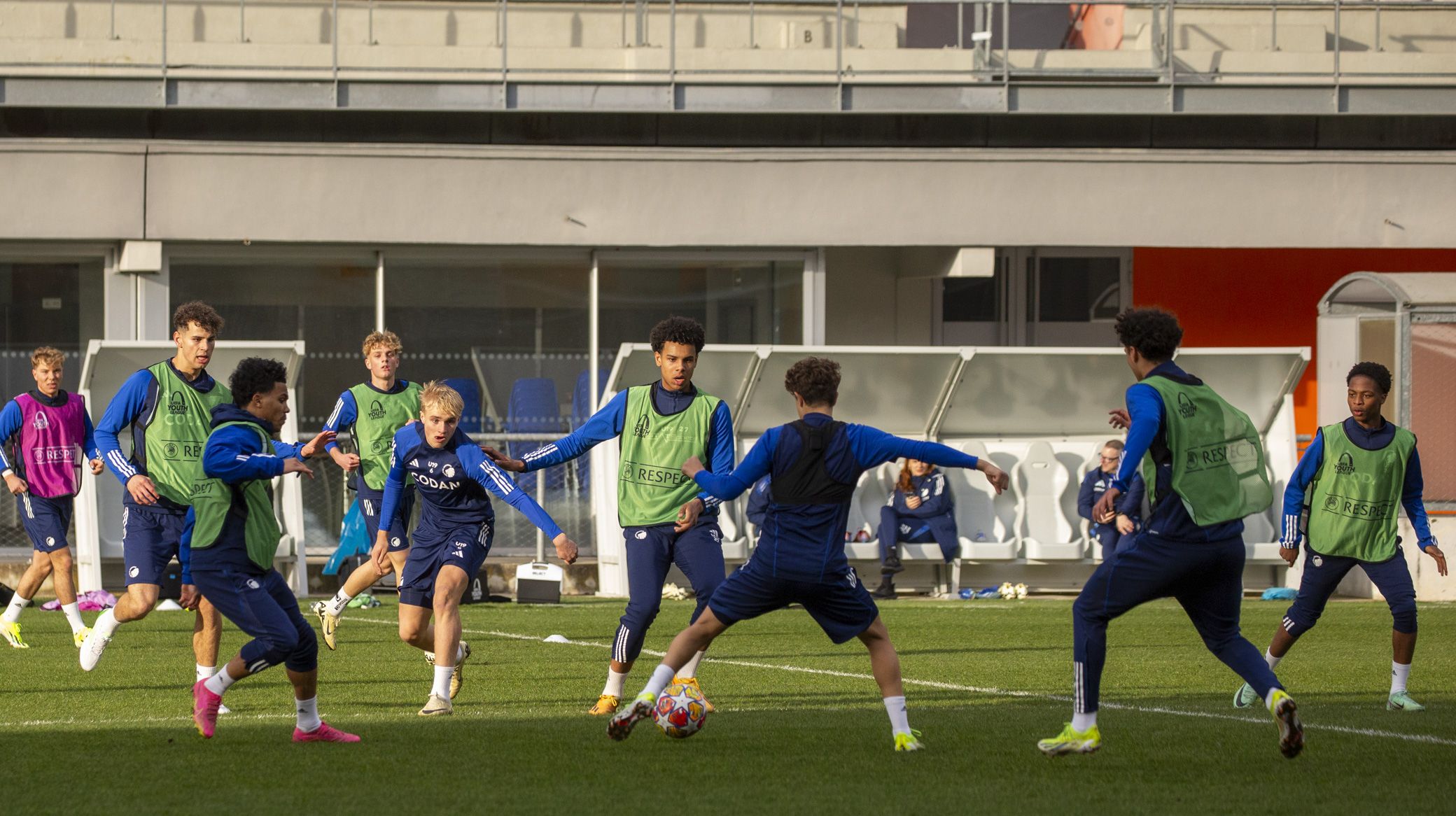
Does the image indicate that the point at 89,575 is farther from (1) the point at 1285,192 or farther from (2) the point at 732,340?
(1) the point at 1285,192

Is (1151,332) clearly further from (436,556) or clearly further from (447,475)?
(436,556)

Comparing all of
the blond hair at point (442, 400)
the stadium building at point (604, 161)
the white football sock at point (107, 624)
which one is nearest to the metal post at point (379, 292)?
the stadium building at point (604, 161)

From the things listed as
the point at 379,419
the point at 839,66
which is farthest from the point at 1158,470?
the point at 839,66

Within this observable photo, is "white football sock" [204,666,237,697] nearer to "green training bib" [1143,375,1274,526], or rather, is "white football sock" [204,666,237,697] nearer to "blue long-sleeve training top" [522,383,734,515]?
"blue long-sleeve training top" [522,383,734,515]

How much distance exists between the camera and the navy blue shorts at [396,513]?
9127 mm

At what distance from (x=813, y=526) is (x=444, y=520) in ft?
7.12

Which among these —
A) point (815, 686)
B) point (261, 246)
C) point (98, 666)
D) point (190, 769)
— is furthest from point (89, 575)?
point (190, 769)

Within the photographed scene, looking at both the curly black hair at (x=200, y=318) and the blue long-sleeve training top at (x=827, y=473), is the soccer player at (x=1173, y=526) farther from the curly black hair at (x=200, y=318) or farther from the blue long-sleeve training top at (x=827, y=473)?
the curly black hair at (x=200, y=318)

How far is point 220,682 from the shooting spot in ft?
23.4

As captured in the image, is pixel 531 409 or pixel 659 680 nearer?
pixel 659 680

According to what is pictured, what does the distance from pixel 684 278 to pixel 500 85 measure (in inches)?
118

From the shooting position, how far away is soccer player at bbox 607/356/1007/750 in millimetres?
6738

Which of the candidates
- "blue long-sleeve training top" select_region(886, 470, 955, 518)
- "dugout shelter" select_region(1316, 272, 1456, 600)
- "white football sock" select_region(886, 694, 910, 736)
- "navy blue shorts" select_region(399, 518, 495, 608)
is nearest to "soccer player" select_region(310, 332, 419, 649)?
"navy blue shorts" select_region(399, 518, 495, 608)

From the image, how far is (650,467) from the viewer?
823cm
